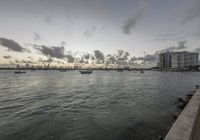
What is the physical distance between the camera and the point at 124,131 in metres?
12.2

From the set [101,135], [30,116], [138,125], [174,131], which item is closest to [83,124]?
[101,135]

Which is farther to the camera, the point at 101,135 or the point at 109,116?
the point at 109,116

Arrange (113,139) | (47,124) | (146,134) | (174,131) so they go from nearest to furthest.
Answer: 1. (174,131)
2. (113,139)
3. (146,134)
4. (47,124)

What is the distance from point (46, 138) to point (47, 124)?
299 cm

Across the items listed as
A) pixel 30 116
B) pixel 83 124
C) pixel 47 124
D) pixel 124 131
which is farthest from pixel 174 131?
pixel 30 116

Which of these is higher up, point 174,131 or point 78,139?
point 174,131

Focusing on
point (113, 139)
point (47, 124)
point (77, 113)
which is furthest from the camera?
point (77, 113)

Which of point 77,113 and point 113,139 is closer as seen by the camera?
point 113,139

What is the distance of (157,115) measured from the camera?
16859 millimetres

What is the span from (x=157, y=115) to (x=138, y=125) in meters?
4.50

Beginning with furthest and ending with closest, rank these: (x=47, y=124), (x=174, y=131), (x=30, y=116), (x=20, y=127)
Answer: (x=30, y=116), (x=47, y=124), (x=20, y=127), (x=174, y=131)

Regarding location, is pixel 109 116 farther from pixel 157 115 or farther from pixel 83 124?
pixel 157 115

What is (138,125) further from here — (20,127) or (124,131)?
(20,127)

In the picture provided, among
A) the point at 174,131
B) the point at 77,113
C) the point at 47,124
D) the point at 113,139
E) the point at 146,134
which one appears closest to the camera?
the point at 174,131
